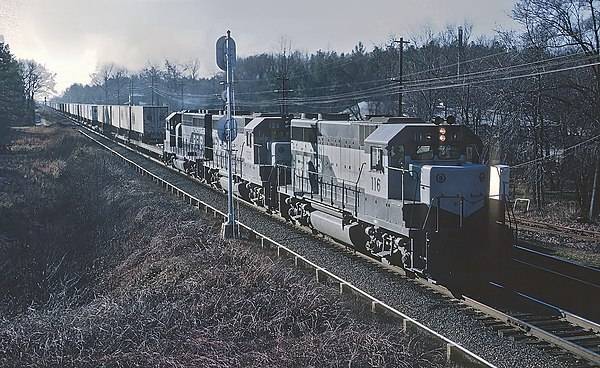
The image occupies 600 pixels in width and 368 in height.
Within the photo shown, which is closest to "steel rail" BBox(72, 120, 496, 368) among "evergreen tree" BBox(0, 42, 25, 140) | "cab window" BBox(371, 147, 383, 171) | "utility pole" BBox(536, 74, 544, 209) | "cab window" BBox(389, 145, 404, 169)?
"cab window" BBox(371, 147, 383, 171)

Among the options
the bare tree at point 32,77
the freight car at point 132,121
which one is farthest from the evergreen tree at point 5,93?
the bare tree at point 32,77

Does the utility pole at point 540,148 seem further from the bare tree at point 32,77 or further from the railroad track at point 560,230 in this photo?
the bare tree at point 32,77

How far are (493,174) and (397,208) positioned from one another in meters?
2.07

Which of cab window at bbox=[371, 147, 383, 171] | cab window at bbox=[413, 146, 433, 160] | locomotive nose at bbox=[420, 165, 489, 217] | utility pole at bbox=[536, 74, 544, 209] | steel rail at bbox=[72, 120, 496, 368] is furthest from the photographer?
utility pole at bbox=[536, 74, 544, 209]

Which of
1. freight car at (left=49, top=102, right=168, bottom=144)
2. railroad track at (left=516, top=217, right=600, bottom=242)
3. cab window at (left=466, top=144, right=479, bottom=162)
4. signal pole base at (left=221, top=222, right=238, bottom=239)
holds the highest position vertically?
freight car at (left=49, top=102, right=168, bottom=144)

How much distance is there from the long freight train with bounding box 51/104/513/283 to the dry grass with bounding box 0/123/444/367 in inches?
82.3

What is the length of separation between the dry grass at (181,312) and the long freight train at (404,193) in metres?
2.09

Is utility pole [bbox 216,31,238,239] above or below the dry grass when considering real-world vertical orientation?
above

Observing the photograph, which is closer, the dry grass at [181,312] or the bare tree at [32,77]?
the dry grass at [181,312]

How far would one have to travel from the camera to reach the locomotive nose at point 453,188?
40.1ft

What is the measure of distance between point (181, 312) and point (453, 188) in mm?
5831

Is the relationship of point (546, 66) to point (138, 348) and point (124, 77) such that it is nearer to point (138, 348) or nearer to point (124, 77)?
point (138, 348)

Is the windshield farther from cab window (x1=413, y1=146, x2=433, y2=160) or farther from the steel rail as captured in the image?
the steel rail

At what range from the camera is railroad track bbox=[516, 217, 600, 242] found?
18.8 metres
